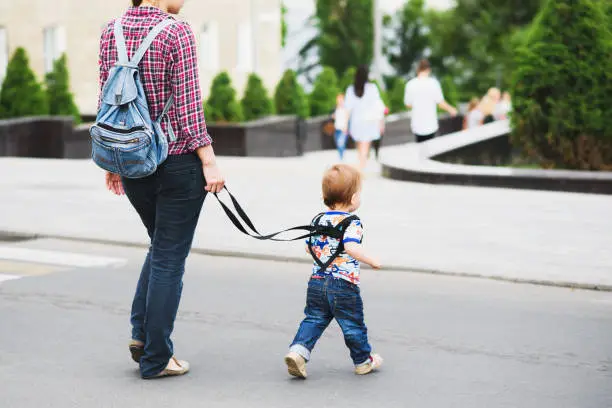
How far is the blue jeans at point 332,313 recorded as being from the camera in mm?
6047

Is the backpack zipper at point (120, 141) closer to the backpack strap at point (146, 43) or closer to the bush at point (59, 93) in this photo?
the backpack strap at point (146, 43)

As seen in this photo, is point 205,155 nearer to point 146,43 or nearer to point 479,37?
point 146,43

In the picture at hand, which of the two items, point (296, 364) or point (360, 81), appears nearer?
point (296, 364)

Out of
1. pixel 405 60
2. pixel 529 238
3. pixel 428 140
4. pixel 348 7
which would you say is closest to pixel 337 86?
pixel 428 140

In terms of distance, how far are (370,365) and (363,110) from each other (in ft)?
41.8

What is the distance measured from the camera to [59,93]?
79.8ft

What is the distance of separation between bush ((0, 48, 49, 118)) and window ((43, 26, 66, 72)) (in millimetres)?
4177

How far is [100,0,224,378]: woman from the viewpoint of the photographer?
5582mm

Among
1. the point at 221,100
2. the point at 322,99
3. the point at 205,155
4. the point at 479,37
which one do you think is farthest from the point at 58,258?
Result: the point at 479,37

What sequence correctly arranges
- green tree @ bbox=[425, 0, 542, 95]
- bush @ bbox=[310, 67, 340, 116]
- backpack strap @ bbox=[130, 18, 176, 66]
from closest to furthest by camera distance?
backpack strap @ bbox=[130, 18, 176, 66], bush @ bbox=[310, 67, 340, 116], green tree @ bbox=[425, 0, 542, 95]

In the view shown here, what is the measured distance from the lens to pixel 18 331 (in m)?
7.20

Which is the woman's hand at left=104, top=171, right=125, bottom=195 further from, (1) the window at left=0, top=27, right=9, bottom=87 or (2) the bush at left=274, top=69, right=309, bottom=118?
(2) the bush at left=274, top=69, right=309, bottom=118

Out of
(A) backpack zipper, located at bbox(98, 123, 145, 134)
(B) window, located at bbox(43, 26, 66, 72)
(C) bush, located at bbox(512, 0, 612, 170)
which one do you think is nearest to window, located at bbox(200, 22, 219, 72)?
(B) window, located at bbox(43, 26, 66, 72)

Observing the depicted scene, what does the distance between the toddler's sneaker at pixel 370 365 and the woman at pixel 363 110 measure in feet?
41.1
